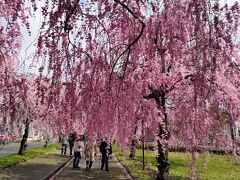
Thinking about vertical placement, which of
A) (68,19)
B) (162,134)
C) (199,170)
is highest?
(68,19)

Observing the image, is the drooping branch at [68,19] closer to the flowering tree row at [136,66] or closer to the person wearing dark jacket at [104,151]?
the flowering tree row at [136,66]

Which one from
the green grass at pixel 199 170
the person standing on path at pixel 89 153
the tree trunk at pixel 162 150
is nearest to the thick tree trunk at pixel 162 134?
the tree trunk at pixel 162 150

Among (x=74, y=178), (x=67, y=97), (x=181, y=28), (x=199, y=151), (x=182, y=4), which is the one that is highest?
(x=182, y=4)

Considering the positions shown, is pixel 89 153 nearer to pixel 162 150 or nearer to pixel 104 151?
pixel 104 151

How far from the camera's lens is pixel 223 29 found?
4.34m

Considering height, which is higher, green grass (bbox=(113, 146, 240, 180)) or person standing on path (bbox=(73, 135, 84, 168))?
person standing on path (bbox=(73, 135, 84, 168))

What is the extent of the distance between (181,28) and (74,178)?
1026cm

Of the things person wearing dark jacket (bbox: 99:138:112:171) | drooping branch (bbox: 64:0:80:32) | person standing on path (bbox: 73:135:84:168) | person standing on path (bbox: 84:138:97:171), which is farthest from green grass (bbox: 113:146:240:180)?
drooping branch (bbox: 64:0:80:32)

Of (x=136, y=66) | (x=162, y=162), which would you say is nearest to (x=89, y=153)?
(x=162, y=162)

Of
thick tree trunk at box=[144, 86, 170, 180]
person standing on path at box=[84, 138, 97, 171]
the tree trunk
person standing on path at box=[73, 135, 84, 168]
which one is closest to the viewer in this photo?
thick tree trunk at box=[144, 86, 170, 180]

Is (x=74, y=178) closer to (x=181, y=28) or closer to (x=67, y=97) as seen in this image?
(x=67, y=97)

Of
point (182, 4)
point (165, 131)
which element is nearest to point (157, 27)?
point (182, 4)

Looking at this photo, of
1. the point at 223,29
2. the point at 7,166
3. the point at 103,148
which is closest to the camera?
the point at 223,29

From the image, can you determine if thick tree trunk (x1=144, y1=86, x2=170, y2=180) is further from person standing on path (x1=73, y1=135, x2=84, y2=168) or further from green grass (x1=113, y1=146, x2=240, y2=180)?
person standing on path (x1=73, y1=135, x2=84, y2=168)
